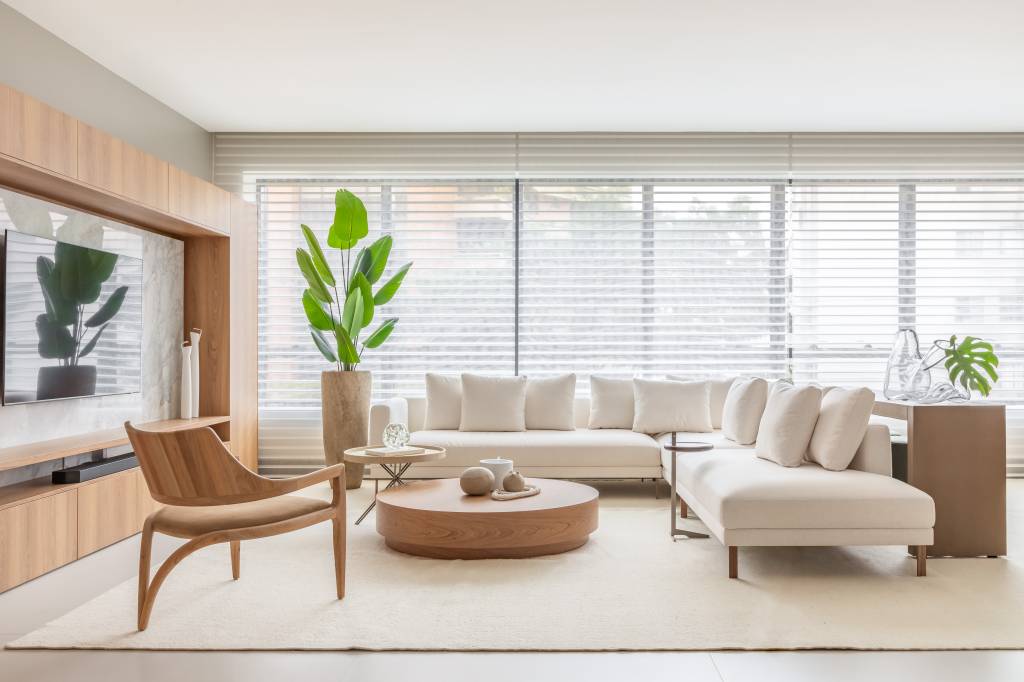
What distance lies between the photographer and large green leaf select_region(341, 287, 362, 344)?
5.64 meters

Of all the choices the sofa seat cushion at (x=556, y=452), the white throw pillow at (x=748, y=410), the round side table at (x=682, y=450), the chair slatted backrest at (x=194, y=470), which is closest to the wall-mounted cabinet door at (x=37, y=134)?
the chair slatted backrest at (x=194, y=470)

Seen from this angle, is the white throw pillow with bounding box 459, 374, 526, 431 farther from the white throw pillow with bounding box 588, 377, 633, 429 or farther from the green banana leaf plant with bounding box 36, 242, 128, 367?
the green banana leaf plant with bounding box 36, 242, 128, 367

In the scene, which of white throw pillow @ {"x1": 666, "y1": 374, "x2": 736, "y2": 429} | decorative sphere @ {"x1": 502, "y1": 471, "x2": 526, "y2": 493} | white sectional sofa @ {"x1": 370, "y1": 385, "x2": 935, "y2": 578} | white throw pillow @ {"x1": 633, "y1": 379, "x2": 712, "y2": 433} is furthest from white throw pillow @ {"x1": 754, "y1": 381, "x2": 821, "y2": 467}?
white throw pillow @ {"x1": 666, "y1": 374, "x2": 736, "y2": 429}

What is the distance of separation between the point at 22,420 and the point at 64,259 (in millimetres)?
859

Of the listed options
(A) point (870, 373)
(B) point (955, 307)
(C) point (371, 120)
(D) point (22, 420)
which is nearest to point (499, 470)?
(D) point (22, 420)

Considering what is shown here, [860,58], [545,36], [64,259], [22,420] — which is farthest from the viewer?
[860,58]

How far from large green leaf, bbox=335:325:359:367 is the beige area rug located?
1.98 metres

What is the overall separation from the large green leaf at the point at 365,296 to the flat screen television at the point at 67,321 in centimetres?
145

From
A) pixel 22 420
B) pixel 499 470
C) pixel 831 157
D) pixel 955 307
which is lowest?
pixel 499 470

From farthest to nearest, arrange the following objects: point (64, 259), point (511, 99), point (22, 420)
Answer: point (511, 99)
point (64, 259)
point (22, 420)

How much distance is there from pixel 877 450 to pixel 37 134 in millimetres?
4116

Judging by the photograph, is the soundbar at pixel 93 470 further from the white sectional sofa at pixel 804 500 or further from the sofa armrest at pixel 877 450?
the sofa armrest at pixel 877 450

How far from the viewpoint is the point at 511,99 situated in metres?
5.47

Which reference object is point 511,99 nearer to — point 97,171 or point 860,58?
point 860,58
